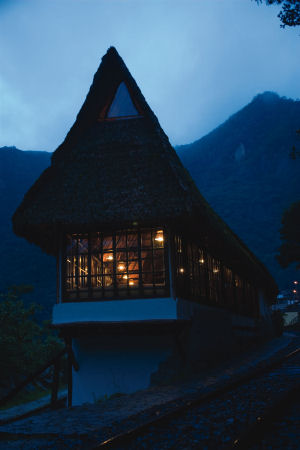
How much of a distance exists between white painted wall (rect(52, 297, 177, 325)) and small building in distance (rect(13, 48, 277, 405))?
3 cm

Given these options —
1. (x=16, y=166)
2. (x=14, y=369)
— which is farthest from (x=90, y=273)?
(x=16, y=166)

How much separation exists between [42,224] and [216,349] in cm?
746

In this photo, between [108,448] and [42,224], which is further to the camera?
[42,224]

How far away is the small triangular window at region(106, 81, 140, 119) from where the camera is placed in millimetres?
13602

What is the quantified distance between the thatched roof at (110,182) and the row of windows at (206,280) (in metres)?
0.76

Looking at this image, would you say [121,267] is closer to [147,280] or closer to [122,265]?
[122,265]

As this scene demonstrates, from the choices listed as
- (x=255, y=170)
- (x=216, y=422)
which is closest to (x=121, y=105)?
(x=216, y=422)

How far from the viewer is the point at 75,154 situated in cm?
1302

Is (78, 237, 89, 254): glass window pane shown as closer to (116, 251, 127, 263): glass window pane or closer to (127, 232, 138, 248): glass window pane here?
(116, 251, 127, 263): glass window pane

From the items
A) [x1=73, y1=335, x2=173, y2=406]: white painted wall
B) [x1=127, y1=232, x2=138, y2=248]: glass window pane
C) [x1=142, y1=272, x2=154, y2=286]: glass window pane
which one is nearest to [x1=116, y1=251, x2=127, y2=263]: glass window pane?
[x1=127, y1=232, x2=138, y2=248]: glass window pane

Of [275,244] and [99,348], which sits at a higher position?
[275,244]

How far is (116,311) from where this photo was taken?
11008 mm

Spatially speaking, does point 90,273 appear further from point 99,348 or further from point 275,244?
point 275,244

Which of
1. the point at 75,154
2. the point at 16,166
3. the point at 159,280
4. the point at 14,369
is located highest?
the point at 16,166
